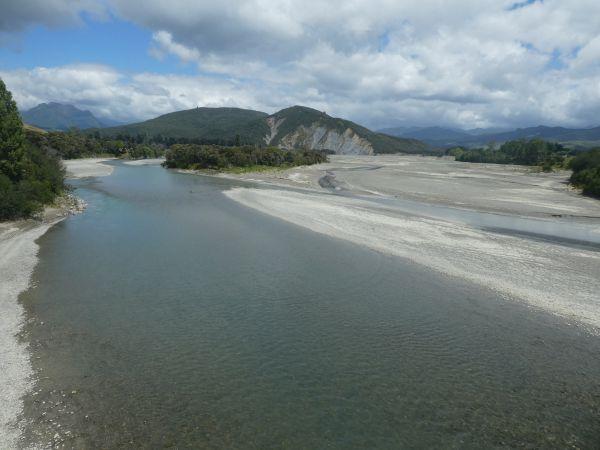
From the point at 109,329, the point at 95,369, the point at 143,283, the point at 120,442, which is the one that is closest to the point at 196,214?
the point at 143,283

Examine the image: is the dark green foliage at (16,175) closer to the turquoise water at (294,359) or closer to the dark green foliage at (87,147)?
the turquoise water at (294,359)

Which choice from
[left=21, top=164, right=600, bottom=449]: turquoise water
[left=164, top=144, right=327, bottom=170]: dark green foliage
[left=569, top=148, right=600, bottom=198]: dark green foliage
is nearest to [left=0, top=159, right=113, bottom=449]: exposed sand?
[left=21, top=164, right=600, bottom=449]: turquoise water

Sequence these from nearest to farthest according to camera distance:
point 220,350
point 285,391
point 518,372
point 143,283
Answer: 1. point 285,391
2. point 518,372
3. point 220,350
4. point 143,283

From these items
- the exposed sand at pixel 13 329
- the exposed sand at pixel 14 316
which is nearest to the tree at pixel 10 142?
the exposed sand at pixel 14 316

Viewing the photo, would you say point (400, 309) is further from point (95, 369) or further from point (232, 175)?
point (232, 175)

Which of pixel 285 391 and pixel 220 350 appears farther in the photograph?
pixel 220 350

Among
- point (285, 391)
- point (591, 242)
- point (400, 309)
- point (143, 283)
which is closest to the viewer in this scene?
point (285, 391)
